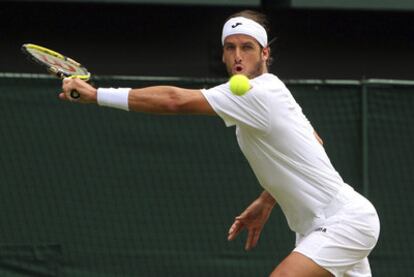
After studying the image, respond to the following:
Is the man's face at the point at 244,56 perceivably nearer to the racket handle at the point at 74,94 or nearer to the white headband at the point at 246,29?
the white headband at the point at 246,29

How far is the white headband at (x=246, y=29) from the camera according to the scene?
5977mm

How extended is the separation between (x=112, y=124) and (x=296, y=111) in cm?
271

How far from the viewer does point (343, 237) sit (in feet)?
18.6

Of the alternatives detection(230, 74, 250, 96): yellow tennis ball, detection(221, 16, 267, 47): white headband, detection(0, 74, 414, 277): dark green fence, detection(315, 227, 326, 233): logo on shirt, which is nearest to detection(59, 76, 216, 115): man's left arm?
detection(230, 74, 250, 96): yellow tennis ball

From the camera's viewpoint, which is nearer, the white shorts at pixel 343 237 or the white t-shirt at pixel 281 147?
the white t-shirt at pixel 281 147

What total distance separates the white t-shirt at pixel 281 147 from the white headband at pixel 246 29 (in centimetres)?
40

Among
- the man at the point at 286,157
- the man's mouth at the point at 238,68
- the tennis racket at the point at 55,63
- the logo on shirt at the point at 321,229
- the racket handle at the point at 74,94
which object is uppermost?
the tennis racket at the point at 55,63

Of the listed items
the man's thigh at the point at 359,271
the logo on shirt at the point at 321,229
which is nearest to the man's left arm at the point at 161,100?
the logo on shirt at the point at 321,229

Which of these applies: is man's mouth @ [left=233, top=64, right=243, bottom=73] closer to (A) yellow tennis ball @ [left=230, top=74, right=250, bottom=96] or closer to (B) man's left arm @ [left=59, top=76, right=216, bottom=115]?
(B) man's left arm @ [left=59, top=76, right=216, bottom=115]

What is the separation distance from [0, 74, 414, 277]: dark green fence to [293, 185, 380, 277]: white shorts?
2560 millimetres

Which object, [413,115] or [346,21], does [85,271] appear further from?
[346,21]

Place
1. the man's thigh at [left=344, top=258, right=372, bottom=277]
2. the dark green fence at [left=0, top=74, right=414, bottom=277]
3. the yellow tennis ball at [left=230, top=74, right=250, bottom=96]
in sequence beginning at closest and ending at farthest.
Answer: the yellow tennis ball at [left=230, top=74, right=250, bottom=96]
the man's thigh at [left=344, top=258, right=372, bottom=277]
the dark green fence at [left=0, top=74, right=414, bottom=277]

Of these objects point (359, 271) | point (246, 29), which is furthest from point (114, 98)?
point (359, 271)

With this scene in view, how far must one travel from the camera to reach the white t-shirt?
215 inches
